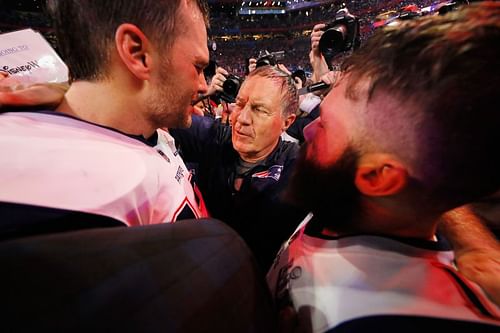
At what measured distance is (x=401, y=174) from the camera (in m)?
0.64

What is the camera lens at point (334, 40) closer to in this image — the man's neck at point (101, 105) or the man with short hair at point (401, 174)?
the man with short hair at point (401, 174)

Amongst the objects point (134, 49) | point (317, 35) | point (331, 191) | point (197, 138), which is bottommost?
point (197, 138)

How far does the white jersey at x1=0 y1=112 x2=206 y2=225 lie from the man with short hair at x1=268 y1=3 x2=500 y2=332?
38cm

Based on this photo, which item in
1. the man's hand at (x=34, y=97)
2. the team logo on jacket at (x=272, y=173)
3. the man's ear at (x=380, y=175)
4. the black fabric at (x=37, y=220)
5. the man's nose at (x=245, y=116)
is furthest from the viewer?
the man's nose at (x=245, y=116)

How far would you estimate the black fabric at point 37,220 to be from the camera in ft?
1.60

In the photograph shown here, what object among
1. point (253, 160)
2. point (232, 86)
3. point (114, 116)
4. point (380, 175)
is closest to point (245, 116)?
point (253, 160)

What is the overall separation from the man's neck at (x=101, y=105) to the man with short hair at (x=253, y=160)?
789mm

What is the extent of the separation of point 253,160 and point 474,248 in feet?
3.82

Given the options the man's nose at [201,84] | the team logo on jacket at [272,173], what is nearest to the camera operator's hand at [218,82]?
the team logo on jacket at [272,173]

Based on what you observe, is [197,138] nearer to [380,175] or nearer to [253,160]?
[253,160]

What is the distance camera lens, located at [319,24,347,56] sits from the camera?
2.08 m

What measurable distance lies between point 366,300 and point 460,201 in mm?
301

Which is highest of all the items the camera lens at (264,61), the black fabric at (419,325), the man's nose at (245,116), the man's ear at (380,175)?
the man's ear at (380,175)

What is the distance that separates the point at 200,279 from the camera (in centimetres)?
38
